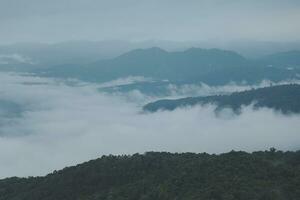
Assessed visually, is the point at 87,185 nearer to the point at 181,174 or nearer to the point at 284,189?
the point at 181,174

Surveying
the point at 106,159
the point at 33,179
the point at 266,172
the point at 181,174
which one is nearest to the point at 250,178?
the point at 266,172

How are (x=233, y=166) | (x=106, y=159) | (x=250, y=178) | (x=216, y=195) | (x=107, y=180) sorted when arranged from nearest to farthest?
1. (x=216, y=195)
2. (x=250, y=178)
3. (x=233, y=166)
4. (x=107, y=180)
5. (x=106, y=159)

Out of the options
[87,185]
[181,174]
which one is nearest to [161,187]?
[181,174]

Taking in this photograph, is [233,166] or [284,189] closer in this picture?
[284,189]

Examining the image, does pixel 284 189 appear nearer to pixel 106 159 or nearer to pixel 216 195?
pixel 216 195

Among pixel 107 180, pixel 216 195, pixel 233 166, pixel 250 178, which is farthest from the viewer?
pixel 107 180

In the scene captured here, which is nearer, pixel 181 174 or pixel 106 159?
pixel 181 174
